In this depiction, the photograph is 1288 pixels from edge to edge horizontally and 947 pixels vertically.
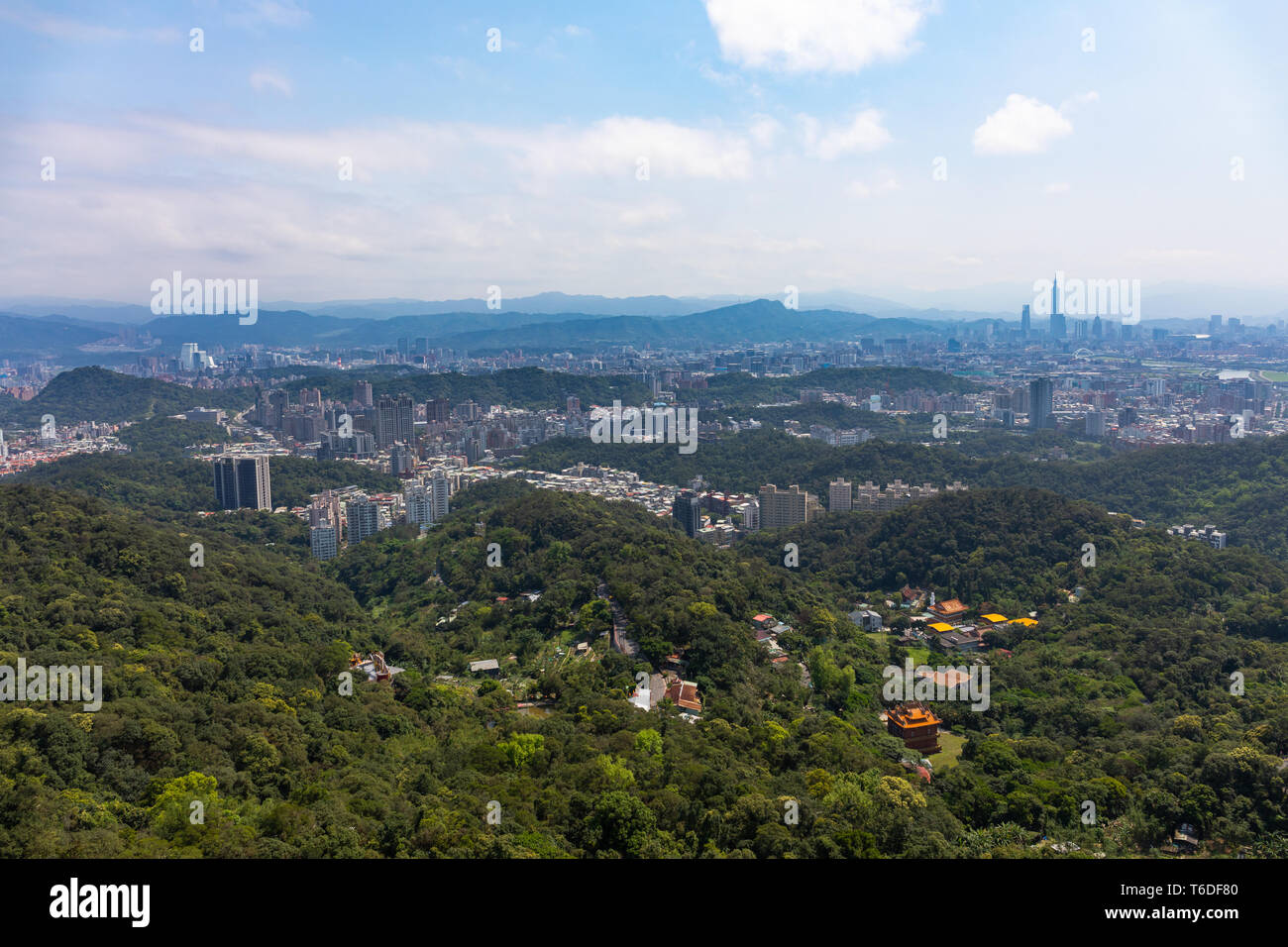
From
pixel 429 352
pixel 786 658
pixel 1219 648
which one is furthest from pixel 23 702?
pixel 429 352

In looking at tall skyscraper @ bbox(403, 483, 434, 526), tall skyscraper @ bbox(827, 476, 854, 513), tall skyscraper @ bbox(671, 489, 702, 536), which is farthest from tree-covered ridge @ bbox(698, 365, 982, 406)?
tall skyscraper @ bbox(403, 483, 434, 526)

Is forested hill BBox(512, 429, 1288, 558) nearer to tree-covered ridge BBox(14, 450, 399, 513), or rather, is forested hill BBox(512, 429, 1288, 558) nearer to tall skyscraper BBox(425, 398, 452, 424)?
tree-covered ridge BBox(14, 450, 399, 513)

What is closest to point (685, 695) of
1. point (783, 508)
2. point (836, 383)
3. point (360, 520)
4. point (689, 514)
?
point (689, 514)

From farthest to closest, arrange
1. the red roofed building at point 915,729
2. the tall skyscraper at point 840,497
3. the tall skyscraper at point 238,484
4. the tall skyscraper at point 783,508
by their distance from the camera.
A: the tall skyscraper at point 238,484 < the tall skyscraper at point 840,497 < the tall skyscraper at point 783,508 < the red roofed building at point 915,729

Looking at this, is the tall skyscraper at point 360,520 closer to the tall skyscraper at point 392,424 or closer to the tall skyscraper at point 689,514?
the tall skyscraper at point 689,514

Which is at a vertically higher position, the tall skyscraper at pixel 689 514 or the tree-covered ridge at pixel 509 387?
the tree-covered ridge at pixel 509 387

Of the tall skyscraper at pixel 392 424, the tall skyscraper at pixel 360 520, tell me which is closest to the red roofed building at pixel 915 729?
the tall skyscraper at pixel 360 520
